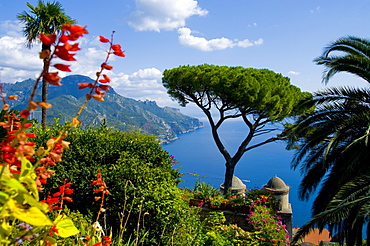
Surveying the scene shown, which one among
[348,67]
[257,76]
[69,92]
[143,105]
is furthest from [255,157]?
[69,92]

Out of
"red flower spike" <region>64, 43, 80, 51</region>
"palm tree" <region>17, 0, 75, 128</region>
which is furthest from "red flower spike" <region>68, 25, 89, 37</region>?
"palm tree" <region>17, 0, 75, 128</region>

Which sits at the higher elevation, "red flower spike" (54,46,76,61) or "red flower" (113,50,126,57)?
"red flower" (113,50,126,57)

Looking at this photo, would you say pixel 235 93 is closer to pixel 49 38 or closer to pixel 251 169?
pixel 49 38

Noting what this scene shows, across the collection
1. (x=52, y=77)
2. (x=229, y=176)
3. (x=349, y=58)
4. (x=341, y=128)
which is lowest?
(x=229, y=176)

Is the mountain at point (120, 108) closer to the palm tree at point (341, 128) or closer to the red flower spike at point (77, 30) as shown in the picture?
the palm tree at point (341, 128)

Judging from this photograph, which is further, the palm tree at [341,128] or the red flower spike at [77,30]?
the palm tree at [341,128]

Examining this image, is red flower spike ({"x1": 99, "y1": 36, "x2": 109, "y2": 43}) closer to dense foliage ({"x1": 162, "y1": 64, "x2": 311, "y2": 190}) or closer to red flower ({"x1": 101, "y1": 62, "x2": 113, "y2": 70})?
red flower ({"x1": 101, "y1": 62, "x2": 113, "y2": 70})

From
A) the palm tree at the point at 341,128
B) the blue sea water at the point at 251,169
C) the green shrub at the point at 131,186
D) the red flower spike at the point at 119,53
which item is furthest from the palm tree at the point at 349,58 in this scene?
the blue sea water at the point at 251,169

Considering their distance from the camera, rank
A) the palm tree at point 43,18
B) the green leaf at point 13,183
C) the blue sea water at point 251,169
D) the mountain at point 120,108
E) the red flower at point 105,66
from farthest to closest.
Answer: the mountain at point 120,108
the blue sea water at point 251,169
the palm tree at point 43,18
the red flower at point 105,66
the green leaf at point 13,183

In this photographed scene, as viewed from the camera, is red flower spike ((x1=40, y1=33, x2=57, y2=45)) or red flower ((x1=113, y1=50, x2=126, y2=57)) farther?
red flower ((x1=113, y1=50, x2=126, y2=57))

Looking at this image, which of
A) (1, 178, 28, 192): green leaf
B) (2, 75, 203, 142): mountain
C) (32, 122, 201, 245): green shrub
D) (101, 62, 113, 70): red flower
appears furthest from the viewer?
(2, 75, 203, 142): mountain

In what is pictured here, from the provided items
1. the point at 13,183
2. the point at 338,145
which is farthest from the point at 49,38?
the point at 338,145

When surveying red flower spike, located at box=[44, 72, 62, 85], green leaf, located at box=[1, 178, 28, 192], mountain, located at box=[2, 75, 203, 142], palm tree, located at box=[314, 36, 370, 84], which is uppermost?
mountain, located at box=[2, 75, 203, 142]

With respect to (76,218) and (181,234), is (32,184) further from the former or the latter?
(181,234)
